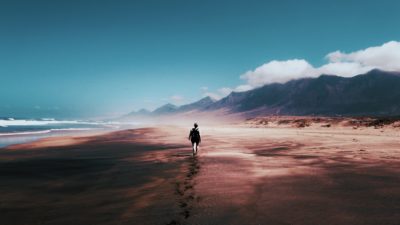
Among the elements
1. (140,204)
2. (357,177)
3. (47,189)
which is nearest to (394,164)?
(357,177)

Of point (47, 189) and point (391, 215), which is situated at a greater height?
point (47, 189)

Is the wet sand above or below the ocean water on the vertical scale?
below

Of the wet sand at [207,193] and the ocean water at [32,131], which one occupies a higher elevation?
the ocean water at [32,131]

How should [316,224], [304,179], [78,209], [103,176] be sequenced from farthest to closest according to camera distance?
[103,176] < [304,179] < [78,209] < [316,224]

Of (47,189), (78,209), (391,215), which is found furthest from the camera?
(47,189)

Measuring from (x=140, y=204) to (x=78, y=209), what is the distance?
153 centimetres

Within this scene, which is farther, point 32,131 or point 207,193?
point 32,131

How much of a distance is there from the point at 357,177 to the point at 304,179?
1959mm

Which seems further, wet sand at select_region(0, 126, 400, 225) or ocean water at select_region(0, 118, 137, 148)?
ocean water at select_region(0, 118, 137, 148)

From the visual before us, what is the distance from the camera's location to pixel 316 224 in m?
6.71

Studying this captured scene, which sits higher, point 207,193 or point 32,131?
point 32,131

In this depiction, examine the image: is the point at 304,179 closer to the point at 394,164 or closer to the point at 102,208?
the point at 394,164

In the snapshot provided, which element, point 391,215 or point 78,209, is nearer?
point 391,215

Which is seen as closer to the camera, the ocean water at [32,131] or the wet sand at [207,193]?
the wet sand at [207,193]
